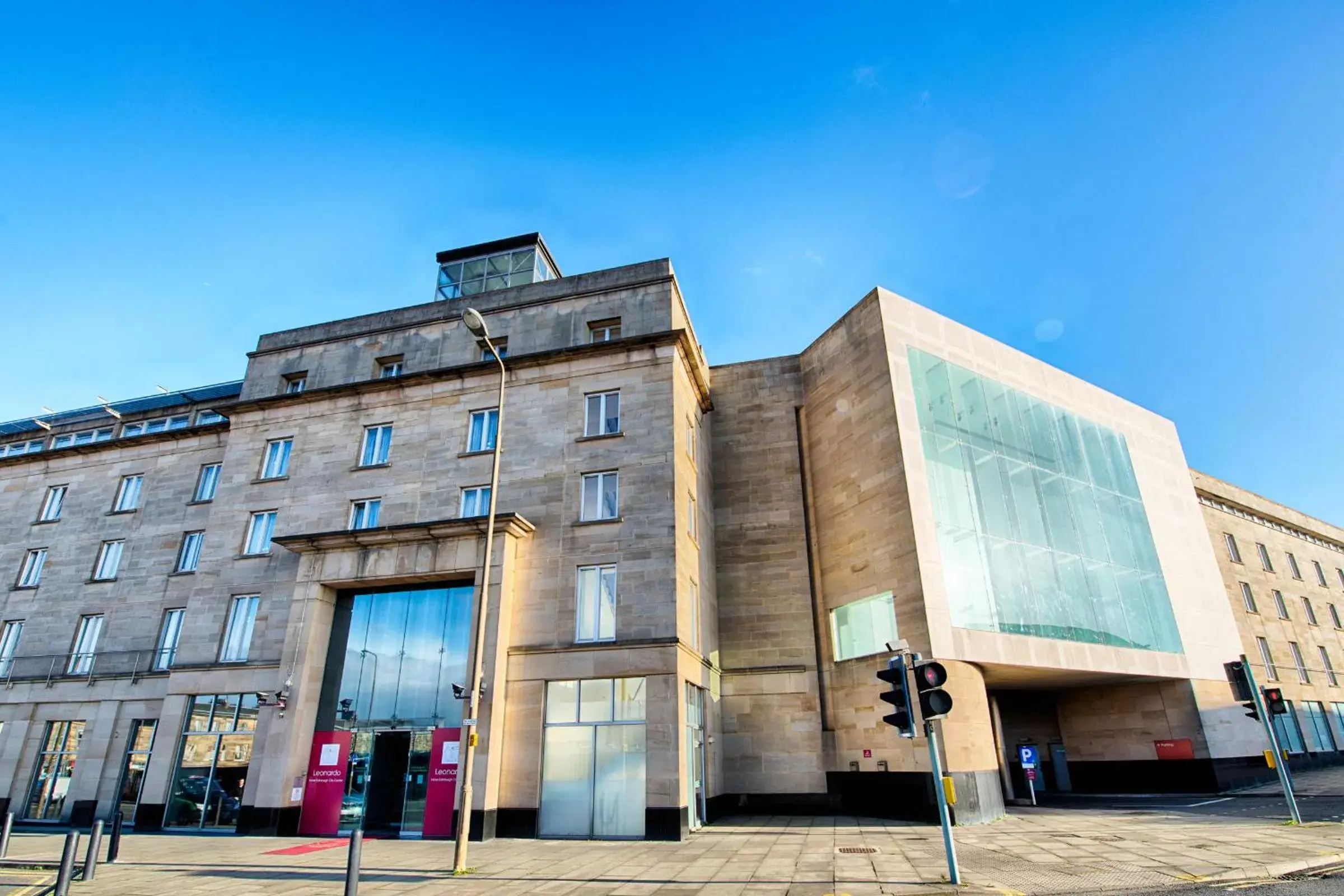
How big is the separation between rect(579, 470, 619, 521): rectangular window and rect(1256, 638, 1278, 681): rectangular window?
37567 mm

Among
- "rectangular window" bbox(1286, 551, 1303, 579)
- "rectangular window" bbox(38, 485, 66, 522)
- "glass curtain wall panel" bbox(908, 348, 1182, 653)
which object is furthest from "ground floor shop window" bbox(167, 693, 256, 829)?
"rectangular window" bbox(1286, 551, 1303, 579)

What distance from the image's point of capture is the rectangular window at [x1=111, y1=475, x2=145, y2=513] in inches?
1135

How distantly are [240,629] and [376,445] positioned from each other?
24.0ft

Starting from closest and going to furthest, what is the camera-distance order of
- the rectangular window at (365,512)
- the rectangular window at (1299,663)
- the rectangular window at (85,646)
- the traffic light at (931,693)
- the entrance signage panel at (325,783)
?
the traffic light at (931,693), the entrance signage panel at (325,783), the rectangular window at (365,512), the rectangular window at (85,646), the rectangular window at (1299,663)

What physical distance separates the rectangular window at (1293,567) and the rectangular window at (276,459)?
183ft

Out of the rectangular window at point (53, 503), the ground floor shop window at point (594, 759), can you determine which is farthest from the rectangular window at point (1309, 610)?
the rectangular window at point (53, 503)

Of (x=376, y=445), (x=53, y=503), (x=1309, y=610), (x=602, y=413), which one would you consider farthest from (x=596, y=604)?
(x=1309, y=610)

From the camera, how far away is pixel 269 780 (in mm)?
19406

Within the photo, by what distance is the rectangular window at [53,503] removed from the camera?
30078mm

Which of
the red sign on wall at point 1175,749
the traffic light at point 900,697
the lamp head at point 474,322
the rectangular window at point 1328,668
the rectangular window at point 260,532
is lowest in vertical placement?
the red sign on wall at point 1175,749

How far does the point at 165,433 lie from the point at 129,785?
43.9 ft

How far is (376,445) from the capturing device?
79.6ft

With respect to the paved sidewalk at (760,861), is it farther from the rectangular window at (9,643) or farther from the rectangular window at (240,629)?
the rectangular window at (9,643)

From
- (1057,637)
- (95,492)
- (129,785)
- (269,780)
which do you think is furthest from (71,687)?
(1057,637)
